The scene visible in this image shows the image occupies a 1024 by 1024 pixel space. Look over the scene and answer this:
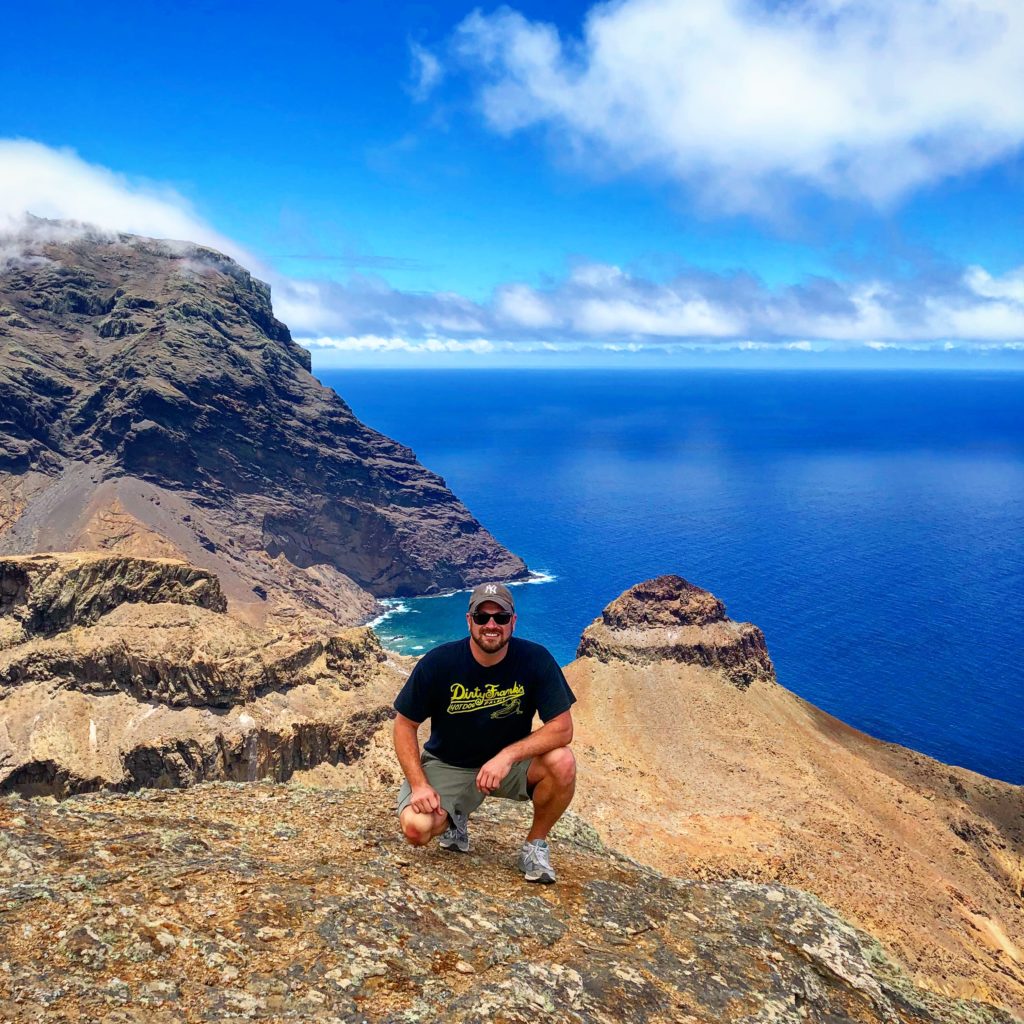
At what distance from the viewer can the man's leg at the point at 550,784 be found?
1260 centimetres

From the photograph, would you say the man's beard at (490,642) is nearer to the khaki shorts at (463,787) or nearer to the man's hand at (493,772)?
the man's hand at (493,772)

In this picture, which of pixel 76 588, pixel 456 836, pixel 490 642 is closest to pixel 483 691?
pixel 490 642

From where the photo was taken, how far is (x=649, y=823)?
6184cm

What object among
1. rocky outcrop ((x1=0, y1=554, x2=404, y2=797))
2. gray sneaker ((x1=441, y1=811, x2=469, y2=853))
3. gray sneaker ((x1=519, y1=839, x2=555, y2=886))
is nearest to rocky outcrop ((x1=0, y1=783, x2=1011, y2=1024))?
gray sneaker ((x1=441, y1=811, x2=469, y2=853))

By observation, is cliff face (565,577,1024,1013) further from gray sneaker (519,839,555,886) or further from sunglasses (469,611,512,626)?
sunglasses (469,611,512,626)

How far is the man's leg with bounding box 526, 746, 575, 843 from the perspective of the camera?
12.6 metres

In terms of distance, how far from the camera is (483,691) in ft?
41.3

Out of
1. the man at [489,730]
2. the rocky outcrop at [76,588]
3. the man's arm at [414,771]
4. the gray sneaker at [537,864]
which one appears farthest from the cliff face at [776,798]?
the man's arm at [414,771]

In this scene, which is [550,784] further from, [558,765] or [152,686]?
[152,686]

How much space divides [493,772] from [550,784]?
1.17 meters

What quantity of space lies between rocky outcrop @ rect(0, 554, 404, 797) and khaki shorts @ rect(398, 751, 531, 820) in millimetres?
43950

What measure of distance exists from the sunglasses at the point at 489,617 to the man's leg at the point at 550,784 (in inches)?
89.7

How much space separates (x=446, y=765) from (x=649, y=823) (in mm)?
53639

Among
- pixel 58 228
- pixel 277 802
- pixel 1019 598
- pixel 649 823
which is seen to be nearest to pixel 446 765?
pixel 277 802
